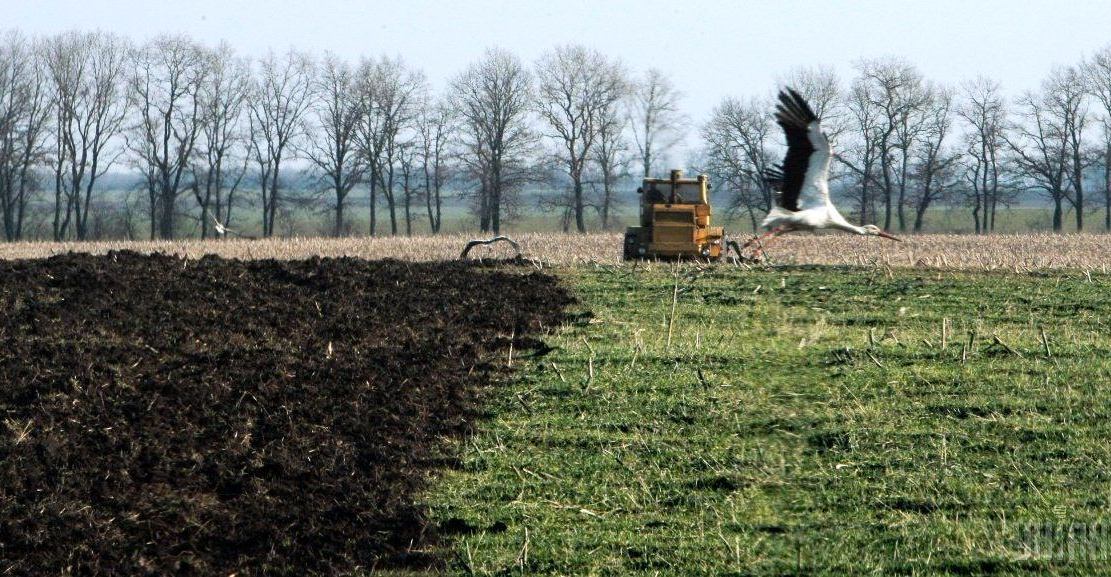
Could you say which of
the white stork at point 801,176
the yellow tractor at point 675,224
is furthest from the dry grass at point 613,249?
the white stork at point 801,176

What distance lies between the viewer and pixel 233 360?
12.9 m

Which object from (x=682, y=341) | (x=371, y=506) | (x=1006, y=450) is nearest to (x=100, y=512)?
(x=371, y=506)

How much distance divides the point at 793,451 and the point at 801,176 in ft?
15.1

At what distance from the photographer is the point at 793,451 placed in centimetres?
1030

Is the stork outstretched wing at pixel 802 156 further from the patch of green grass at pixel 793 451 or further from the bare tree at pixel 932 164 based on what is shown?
the bare tree at pixel 932 164

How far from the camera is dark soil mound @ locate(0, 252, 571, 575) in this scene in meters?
8.40

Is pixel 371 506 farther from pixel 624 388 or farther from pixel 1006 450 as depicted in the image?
pixel 1006 450

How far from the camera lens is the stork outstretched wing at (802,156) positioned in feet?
43.6

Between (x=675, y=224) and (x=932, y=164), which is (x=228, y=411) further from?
(x=932, y=164)

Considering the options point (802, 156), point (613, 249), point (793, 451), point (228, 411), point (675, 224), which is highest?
point (802, 156)

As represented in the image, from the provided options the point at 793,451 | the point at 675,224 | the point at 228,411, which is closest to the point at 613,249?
the point at 675,224

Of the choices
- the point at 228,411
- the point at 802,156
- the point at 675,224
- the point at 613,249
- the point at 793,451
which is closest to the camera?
the point at 793,451

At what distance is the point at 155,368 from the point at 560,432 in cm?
396

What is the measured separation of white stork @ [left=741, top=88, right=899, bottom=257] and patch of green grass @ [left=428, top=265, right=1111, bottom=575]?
127 centimetres
